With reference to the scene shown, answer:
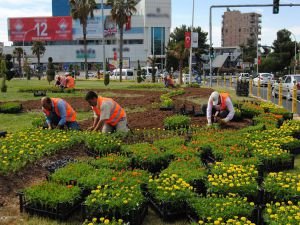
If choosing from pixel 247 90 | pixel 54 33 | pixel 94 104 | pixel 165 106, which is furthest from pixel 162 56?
pixel 94 104

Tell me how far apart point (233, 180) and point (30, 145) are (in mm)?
4167

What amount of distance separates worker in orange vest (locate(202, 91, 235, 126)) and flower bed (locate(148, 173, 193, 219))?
17.0ft

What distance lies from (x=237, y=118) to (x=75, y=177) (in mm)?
8093

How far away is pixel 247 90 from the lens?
2545cm

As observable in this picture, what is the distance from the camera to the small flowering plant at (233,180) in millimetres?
5668

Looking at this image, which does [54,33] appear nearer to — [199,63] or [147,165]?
[199,63]

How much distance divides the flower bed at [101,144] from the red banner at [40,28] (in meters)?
92.1

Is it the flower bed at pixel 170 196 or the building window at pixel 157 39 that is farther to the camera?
the building window at pixel 157 39

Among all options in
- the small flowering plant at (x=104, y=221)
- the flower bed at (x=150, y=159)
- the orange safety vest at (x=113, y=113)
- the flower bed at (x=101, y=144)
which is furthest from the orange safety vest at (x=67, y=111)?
the small flowering plant at (x=104, y=221)

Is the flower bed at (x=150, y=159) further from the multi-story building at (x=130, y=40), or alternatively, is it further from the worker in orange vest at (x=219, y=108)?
the multi-story building at (x=130, y=40)

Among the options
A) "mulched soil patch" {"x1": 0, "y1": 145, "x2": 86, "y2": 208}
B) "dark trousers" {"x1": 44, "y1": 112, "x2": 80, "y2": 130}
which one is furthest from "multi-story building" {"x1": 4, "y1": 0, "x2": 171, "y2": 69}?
"mulched soil patch" {"x1": 0, "y1": 145, "x2": 86, "y2": 208}

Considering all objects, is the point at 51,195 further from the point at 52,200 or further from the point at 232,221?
the point at 232,221

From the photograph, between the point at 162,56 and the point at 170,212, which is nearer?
the point at 170,212

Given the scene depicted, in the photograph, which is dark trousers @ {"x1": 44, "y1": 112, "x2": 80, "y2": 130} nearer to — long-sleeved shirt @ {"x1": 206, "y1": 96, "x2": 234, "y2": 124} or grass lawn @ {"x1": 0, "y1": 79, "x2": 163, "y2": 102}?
long-sleeved shirt @ {"x1": 206, "y1": 96, "x2": 234, "y2": 124}
